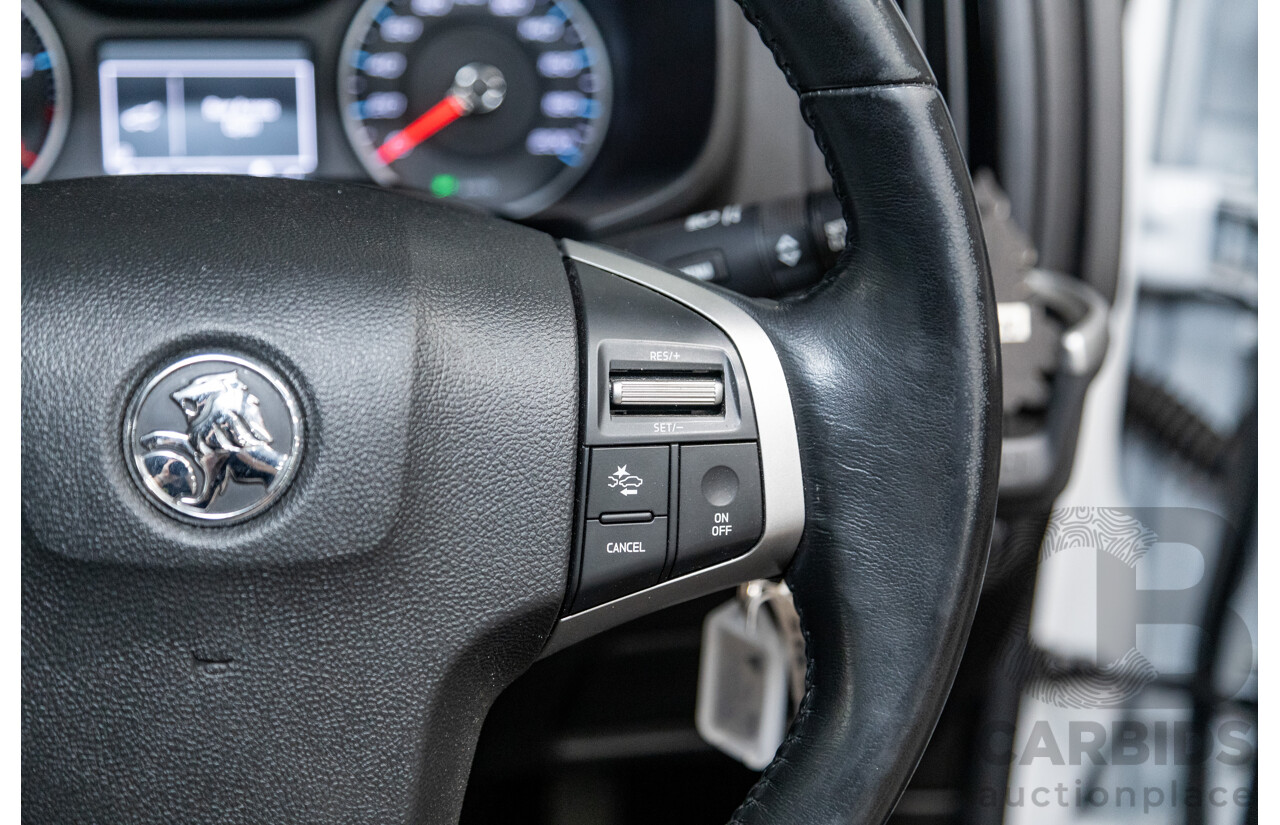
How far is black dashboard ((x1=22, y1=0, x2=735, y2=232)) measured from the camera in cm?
105

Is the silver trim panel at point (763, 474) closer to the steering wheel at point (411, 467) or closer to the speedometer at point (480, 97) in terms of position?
the steering wheel at point (411, 467)

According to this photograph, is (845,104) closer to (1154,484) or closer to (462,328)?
(462,328)

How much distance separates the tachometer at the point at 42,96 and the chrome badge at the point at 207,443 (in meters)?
0.81

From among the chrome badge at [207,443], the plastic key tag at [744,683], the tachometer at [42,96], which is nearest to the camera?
the chrome badge at [207,443]

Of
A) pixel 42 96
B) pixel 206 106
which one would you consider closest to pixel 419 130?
pixel 206 106

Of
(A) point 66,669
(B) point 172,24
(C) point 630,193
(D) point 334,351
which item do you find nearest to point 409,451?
(D) point 334,351

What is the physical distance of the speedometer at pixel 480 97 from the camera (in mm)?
1098

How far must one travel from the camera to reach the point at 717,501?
1.57 ft

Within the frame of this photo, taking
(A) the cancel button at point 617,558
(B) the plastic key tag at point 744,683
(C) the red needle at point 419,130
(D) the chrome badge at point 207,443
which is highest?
(C) the red needle at point 419,130

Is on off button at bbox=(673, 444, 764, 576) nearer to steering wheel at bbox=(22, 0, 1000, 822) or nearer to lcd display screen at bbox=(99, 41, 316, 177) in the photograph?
steering wheel at bbox=(22, 0, 1000, 822)

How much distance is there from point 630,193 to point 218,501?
2.50ft

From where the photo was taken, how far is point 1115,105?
0.99 m

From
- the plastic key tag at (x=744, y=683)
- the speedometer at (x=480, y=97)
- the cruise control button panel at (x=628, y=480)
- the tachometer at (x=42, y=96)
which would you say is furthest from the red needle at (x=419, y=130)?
the cruise control button panel at (x=628, y=480)

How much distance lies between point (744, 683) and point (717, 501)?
1.43ft
